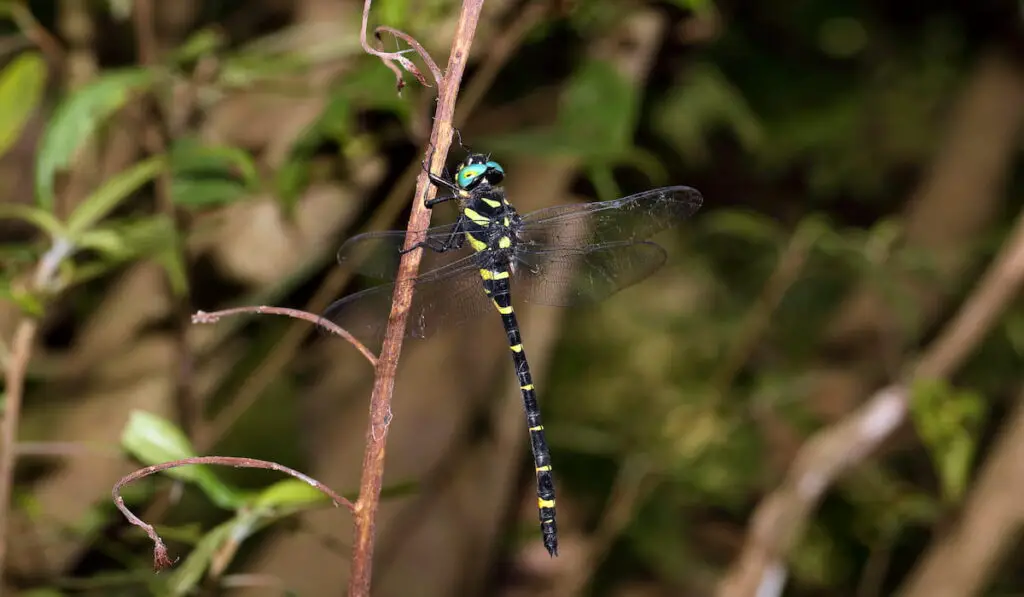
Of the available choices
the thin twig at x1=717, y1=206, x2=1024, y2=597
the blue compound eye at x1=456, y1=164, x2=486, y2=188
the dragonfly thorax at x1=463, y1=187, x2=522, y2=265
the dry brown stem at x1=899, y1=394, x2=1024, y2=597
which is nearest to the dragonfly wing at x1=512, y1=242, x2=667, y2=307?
the dragonfly thorax at x1=463, y1=187, x2=522, y2=265

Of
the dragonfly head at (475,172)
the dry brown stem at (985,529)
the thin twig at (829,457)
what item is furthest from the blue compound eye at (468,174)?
the dry brown stem at (985,529)

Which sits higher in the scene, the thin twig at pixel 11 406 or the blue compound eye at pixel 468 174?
the blue compound eye at pixel 468 174

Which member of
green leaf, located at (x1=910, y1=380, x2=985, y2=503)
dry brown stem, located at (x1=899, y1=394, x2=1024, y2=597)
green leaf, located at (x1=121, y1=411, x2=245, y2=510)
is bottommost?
dry brown stem, located at (x1=899, y1=394, x2=1024, y2=597)

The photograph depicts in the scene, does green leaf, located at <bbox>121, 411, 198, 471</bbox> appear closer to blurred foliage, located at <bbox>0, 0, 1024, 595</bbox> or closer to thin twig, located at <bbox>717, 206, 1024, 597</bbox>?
blurred foliage, located at <bbox>0, 0, 1024, 595</bbox>

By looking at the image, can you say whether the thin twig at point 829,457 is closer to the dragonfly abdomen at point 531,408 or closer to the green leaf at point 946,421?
the green leaf at point 946,421

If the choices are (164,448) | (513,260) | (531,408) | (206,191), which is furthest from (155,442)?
(513,260)

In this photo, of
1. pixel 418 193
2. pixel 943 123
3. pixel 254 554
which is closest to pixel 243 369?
pixel 254 554
